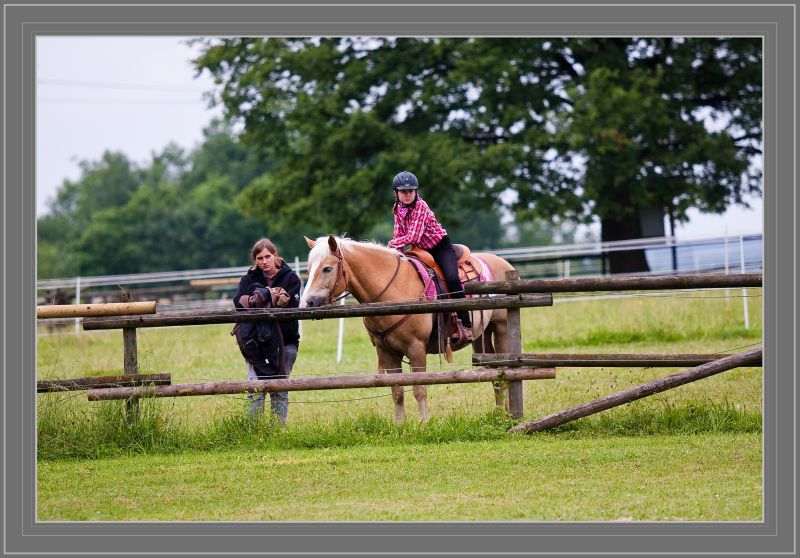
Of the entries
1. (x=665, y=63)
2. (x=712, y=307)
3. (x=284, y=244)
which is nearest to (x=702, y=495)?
(x=712, y=307)

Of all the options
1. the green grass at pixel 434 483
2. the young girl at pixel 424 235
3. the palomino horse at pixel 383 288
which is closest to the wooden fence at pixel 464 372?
the palomino horse at pixel 383 288

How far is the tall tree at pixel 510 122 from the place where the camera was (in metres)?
25.8

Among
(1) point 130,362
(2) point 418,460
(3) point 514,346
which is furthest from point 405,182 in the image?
(1) point 130,362

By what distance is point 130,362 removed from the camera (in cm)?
930

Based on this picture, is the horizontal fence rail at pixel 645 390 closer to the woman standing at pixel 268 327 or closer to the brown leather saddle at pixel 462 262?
the brown leather saddle at pixel 462 262

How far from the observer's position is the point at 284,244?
67500 millimetres

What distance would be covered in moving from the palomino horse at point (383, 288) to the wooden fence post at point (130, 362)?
5.83 feet

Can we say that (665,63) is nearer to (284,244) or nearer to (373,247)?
(373,247)

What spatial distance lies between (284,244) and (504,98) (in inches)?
1658

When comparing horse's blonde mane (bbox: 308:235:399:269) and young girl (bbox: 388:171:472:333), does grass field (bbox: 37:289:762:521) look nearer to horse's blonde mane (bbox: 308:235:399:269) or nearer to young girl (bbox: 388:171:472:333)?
young girl (bbox: 388:171:472:333)

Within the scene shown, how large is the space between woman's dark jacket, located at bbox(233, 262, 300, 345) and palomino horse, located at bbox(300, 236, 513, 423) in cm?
32

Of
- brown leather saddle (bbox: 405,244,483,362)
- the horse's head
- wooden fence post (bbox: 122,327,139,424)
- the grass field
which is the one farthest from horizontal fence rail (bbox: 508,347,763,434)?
wooden fence post (bbox: 122,327,139,424)

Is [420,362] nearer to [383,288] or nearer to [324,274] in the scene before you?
[383,288]

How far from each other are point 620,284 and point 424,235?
7.05 feet
